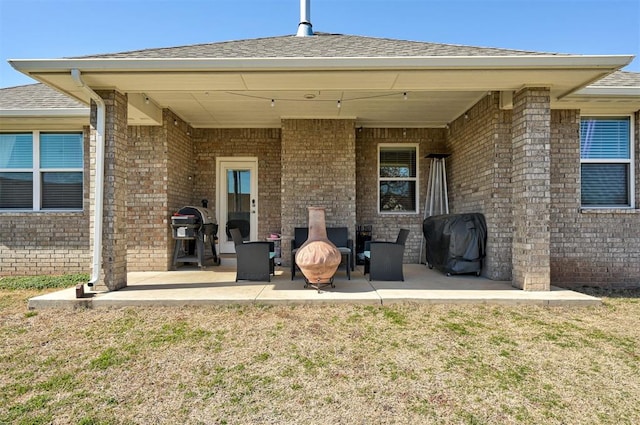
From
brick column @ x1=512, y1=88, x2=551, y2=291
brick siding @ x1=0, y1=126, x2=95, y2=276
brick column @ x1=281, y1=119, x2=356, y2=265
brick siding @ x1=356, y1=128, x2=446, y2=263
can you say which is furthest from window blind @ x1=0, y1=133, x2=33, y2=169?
brick column @ x1=512, y1=88, x2=551, y2=291

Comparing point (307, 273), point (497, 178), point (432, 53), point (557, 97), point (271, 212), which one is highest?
point (432, 53)

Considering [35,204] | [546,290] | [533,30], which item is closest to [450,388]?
[546,290]

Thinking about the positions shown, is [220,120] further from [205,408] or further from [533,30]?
[533,30]

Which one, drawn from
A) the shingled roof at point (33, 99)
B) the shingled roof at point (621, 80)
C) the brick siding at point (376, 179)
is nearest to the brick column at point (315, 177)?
the brick siding at point (376, 179)

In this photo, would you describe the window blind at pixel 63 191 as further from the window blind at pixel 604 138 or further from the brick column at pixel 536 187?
the window blind at pixel 604 138

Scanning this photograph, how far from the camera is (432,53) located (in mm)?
4723

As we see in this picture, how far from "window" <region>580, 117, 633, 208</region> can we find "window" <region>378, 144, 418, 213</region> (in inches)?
122

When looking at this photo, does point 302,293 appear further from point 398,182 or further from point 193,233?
point 398,182

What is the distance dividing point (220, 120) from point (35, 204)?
3.90 m

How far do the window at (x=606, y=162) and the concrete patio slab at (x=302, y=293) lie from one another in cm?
238

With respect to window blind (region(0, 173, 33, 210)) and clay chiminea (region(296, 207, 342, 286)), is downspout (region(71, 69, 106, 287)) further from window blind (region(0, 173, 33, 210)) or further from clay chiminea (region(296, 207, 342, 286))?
window blind (region(0, 173, 33, 210))

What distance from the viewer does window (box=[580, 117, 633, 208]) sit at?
623 cm

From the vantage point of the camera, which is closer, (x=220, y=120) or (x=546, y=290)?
(x=546, y=290)

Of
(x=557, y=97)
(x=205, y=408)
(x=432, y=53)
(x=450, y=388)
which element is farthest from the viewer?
(x=557, y=97)
